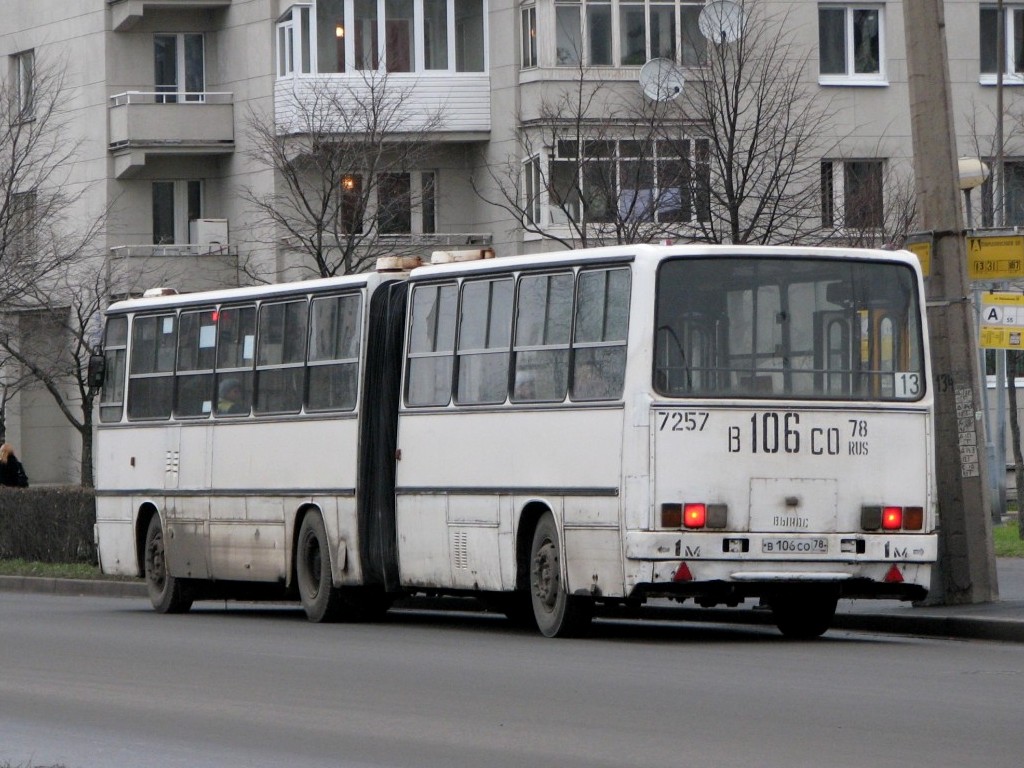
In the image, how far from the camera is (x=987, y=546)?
1745 cm

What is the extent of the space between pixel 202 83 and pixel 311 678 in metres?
34.7

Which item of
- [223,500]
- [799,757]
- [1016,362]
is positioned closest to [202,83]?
[1016,362]

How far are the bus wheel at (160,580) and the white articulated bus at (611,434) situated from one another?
2.04 meters

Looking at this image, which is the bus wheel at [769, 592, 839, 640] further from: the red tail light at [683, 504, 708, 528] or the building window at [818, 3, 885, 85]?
the building window at [818, 3, 885, 85]

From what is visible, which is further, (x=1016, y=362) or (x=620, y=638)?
(x=1016, y=362)

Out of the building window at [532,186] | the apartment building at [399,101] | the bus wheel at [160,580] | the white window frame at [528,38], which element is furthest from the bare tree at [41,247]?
the bus wheel at [160,580]

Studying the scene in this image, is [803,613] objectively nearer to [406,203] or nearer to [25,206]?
[25,206]

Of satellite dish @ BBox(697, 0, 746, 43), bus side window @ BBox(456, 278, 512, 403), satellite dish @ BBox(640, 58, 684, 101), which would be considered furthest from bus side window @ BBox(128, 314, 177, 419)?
satellite dish @ BBox(640, 58, 684, 101)

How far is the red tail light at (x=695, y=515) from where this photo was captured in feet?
50.8

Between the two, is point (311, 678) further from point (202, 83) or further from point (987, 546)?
point (202, 83)

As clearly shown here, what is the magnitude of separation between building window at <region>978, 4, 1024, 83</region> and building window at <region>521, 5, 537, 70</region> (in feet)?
29.8

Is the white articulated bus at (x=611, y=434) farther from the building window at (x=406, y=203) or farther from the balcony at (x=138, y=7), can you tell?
the balcony at (x=138, y=7)

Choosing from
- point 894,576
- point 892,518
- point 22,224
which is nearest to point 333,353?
point 892,518

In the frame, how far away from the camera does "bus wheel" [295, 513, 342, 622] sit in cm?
1917
